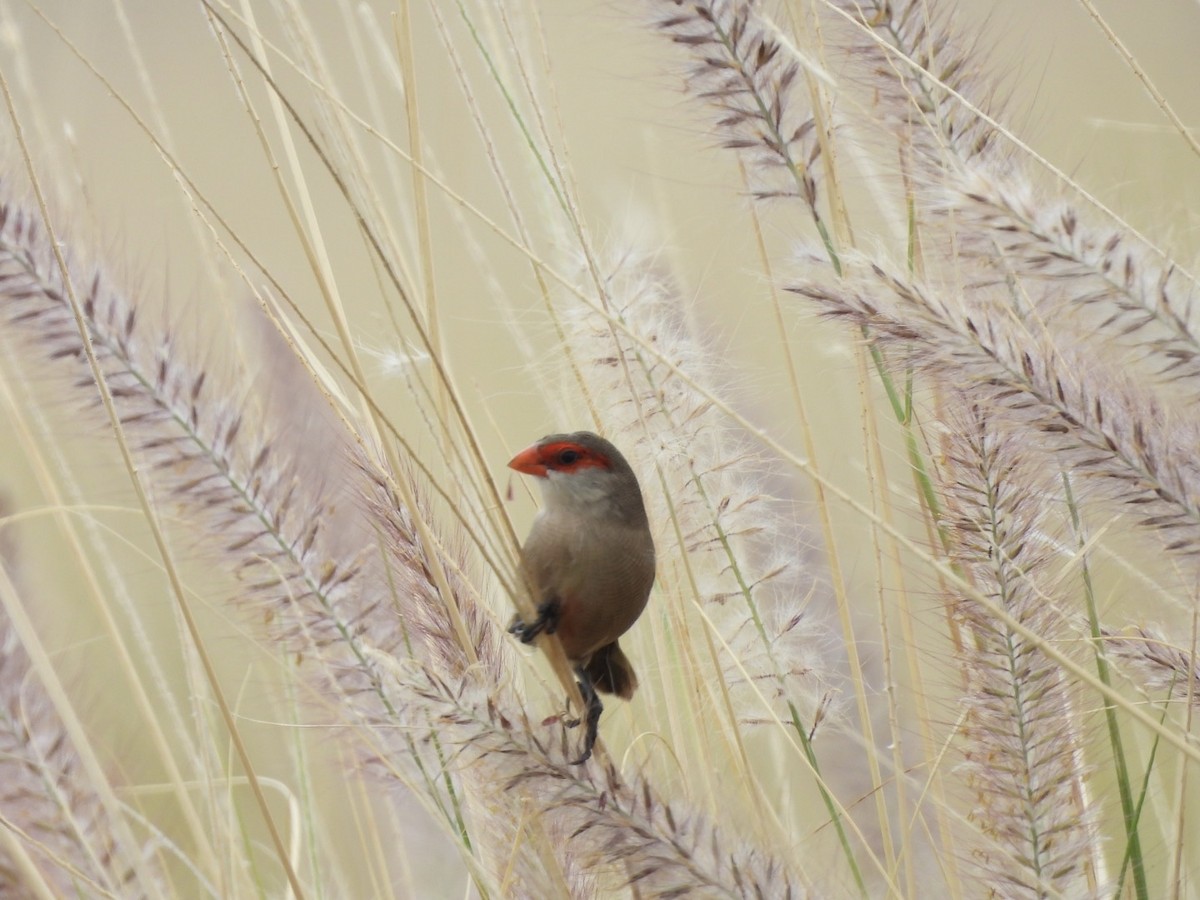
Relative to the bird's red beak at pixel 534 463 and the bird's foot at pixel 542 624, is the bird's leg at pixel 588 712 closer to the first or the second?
the bird's foot at pixel 542 624

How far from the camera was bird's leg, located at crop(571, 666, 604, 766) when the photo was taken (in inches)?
43.5

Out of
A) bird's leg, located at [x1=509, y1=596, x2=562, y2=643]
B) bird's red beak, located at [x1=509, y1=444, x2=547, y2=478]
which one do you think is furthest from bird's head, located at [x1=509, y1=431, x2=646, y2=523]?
bird's leg, located at [x1=509, y1=596, x2=562, y2=643]

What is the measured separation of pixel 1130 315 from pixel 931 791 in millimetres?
599

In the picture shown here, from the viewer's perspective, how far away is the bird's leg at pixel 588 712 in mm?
1105

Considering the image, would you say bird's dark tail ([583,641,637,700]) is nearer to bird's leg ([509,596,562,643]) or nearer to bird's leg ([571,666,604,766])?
bird's leg ([571,666,604,766])

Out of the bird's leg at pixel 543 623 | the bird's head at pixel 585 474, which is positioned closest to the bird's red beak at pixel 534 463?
the bird's head at pixel 585 474

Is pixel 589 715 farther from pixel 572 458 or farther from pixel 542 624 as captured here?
pixel 572 458

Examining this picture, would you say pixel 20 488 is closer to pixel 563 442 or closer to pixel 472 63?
pixel 563 442

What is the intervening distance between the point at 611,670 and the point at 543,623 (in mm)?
255

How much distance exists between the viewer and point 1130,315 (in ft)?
3.59

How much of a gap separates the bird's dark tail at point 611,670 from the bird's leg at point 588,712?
0.01 meters


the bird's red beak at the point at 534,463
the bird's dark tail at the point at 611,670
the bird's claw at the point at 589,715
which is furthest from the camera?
the bird's dark tail at the point at 611,670

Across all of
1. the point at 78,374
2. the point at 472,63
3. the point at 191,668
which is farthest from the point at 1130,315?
the point at 472,63

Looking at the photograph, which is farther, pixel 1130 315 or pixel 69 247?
pixel 69 247
